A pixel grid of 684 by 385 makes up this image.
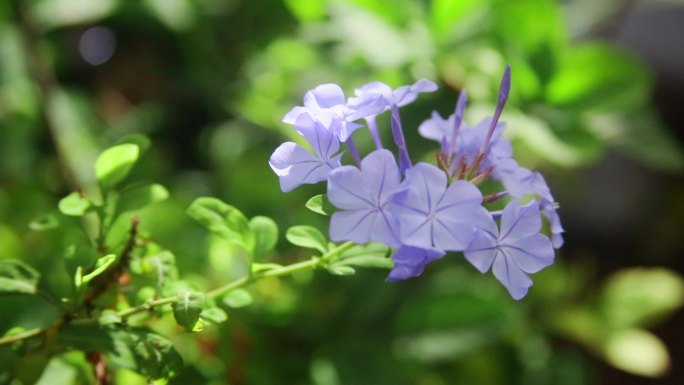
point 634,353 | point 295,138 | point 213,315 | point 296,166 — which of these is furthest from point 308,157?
point 634,353

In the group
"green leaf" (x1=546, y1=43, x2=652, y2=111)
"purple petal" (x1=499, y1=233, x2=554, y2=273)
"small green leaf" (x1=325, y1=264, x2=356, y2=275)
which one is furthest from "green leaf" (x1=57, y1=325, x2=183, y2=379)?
"green leaf" (x1=546, y1=43, x2=652, y2=111)

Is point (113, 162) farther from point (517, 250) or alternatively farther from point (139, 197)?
point (517, 250)

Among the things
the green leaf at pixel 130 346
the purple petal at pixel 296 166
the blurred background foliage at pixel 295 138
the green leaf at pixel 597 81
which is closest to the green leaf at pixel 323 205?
the purple petal at pixel 296 166

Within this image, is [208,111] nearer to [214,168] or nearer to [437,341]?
[214,168]

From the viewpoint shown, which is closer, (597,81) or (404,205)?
(404,205)

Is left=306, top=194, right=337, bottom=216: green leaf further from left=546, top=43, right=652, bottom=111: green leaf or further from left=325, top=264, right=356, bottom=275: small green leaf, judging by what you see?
left=546, top=43, right=652, bottom=111: green leaf

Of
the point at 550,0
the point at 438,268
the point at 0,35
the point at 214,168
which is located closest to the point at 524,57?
the point at 550,0
